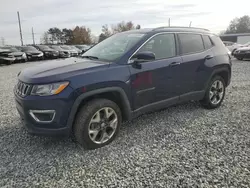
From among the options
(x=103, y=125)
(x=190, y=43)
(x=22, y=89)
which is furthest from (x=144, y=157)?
(x=190, y=43)

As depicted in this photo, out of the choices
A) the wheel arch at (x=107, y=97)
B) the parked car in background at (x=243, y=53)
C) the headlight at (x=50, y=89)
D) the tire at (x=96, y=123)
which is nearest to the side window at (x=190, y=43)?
the wheel arch at (x=107, y=97)

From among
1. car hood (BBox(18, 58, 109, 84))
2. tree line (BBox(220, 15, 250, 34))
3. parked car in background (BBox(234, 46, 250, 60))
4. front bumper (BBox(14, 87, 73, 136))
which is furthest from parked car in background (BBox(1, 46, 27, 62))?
tree line (BBox(220, 15, 250, 34))

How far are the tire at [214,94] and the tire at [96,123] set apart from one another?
2232mm

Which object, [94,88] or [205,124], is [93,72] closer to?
[94,88]

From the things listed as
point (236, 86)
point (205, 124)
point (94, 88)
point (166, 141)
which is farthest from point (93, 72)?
point (236, 86)

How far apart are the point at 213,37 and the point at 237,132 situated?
2.20m

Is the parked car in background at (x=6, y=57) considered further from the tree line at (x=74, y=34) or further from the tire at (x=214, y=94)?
the tree line at (x=74, y=34)

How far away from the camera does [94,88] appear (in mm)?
2980

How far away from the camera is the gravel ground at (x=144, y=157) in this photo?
251cm

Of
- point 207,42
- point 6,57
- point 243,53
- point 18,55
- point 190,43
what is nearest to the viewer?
point 190,43

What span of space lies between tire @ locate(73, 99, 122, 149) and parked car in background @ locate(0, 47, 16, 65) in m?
15.6

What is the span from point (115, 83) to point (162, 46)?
1.25m

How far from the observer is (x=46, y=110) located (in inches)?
110

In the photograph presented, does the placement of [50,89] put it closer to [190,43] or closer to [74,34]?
[190,43]
